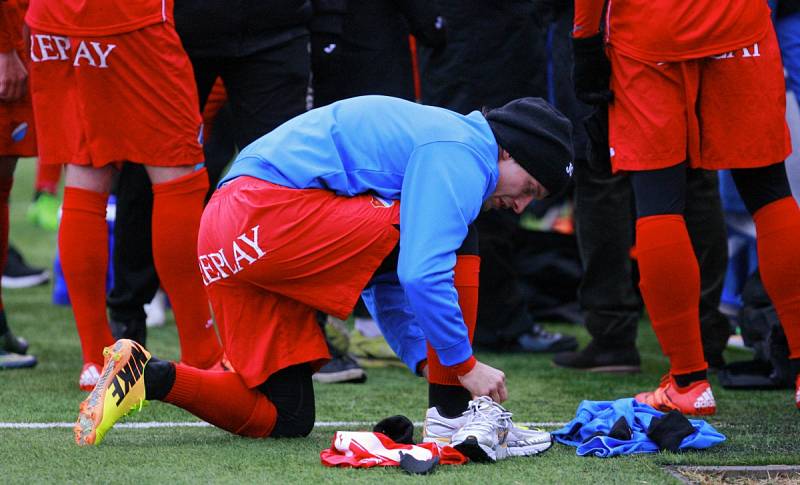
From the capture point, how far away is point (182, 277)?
3623 mm

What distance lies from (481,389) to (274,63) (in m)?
1.46

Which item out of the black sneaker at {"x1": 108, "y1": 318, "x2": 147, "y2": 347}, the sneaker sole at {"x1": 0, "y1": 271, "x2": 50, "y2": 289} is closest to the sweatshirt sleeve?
the black sneaker at {"x1": 108, "y1": 318, "x2": 147, "y2": 347}

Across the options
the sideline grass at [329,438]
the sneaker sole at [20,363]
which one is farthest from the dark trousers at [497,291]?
the sneaker sole at [20,363]

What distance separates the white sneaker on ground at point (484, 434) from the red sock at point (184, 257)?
102 cm

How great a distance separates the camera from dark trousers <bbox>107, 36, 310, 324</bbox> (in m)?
3.79

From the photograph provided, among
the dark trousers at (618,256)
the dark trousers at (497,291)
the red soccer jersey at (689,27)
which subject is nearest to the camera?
the red soccer jersey at (689,27)

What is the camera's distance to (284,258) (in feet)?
9.61

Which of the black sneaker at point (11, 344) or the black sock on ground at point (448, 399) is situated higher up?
the black sock on ground at point (448, 399)

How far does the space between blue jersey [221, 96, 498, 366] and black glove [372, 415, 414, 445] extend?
183mm

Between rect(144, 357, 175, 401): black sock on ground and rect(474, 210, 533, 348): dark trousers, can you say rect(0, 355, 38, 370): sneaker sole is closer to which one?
rect(144, 357, 175, 401): black sock on ground

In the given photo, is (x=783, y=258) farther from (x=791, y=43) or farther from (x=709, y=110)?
(x=791, y=43)

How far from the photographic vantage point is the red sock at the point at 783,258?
3406mm

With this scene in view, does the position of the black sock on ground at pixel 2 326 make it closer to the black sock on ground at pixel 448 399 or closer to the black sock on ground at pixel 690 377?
the black sock on ground at pixel 448 399

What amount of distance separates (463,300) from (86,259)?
4.39ft
